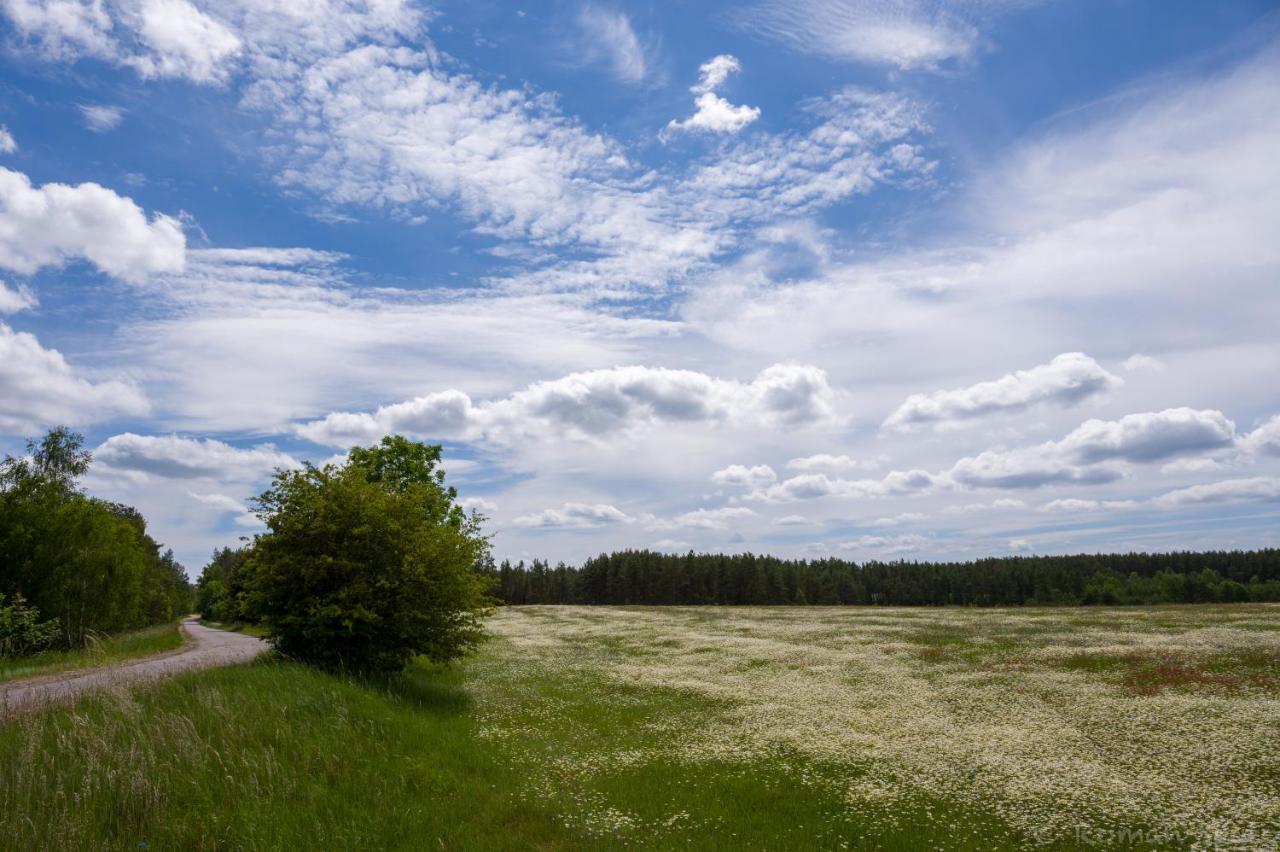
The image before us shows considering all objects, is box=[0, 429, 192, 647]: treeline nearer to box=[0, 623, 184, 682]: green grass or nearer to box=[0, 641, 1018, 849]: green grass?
box=[0, 623, 184, 682]: green grass

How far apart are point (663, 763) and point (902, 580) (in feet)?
487

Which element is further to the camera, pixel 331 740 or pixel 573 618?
pixel 573 618

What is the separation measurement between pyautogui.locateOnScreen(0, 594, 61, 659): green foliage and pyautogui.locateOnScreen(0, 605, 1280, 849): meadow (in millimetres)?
13988

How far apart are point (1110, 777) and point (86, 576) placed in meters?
61.8

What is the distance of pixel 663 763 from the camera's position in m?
15.8

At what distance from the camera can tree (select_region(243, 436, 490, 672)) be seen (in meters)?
21.1

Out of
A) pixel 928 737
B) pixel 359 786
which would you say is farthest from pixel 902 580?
pixel 359 786

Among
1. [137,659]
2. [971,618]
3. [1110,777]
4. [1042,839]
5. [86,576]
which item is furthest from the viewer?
[971,618]

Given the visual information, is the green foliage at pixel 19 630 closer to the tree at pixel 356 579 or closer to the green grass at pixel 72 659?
the green grass at pixel 72 659

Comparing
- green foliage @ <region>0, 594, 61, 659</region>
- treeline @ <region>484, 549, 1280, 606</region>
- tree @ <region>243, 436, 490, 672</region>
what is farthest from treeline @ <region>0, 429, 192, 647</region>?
treeline @ <region>484, 549, 1280, 606</region>

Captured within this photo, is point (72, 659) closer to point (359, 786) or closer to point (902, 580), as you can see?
point (359, 786)

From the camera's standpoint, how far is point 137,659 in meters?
34.5

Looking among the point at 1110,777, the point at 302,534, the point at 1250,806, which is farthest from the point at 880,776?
the point at 302,534

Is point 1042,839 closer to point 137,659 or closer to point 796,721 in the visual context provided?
point 796,721
